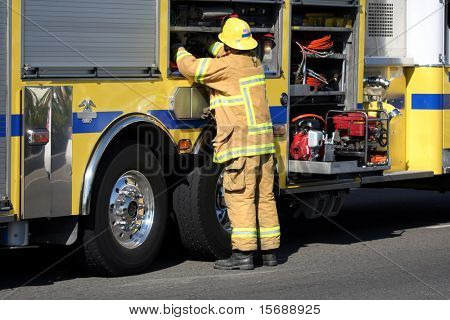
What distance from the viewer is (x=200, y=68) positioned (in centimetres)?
828

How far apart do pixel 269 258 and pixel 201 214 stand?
68 cm

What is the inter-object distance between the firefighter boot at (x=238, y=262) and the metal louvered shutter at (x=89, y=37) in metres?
1.62

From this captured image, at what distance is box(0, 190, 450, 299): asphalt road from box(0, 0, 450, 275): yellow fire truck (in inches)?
12.5

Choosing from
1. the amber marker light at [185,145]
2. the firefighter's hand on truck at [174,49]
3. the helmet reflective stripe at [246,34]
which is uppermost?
the helmet reflective stripe at [246,34]

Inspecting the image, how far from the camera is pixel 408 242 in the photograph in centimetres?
1019

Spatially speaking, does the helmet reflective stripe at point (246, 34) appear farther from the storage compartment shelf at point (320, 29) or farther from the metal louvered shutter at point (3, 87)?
the metal louvered shutter at point (3, 87)

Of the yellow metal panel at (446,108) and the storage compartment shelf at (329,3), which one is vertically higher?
the storage compartment shelf at (329,3)

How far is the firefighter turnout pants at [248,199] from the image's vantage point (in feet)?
27.7

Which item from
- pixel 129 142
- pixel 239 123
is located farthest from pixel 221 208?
pixel 129 142

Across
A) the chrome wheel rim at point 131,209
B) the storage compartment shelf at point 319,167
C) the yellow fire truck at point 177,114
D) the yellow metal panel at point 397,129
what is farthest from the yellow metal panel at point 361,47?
the chrome wheel rim at point 131,209

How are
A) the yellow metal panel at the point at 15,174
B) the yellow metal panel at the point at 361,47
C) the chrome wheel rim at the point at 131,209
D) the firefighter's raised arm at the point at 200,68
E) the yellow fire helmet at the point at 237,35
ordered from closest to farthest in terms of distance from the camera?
the yellow metal panel at the point at 15,174
the chrome wheel rim at the point at 131,209
the firefighter's raised arm at the point at 200,68
the yellow fire helmet at the point at 237,35
the yellow metal panel at the point at 361,47

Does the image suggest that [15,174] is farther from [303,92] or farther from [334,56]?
[334,56]
